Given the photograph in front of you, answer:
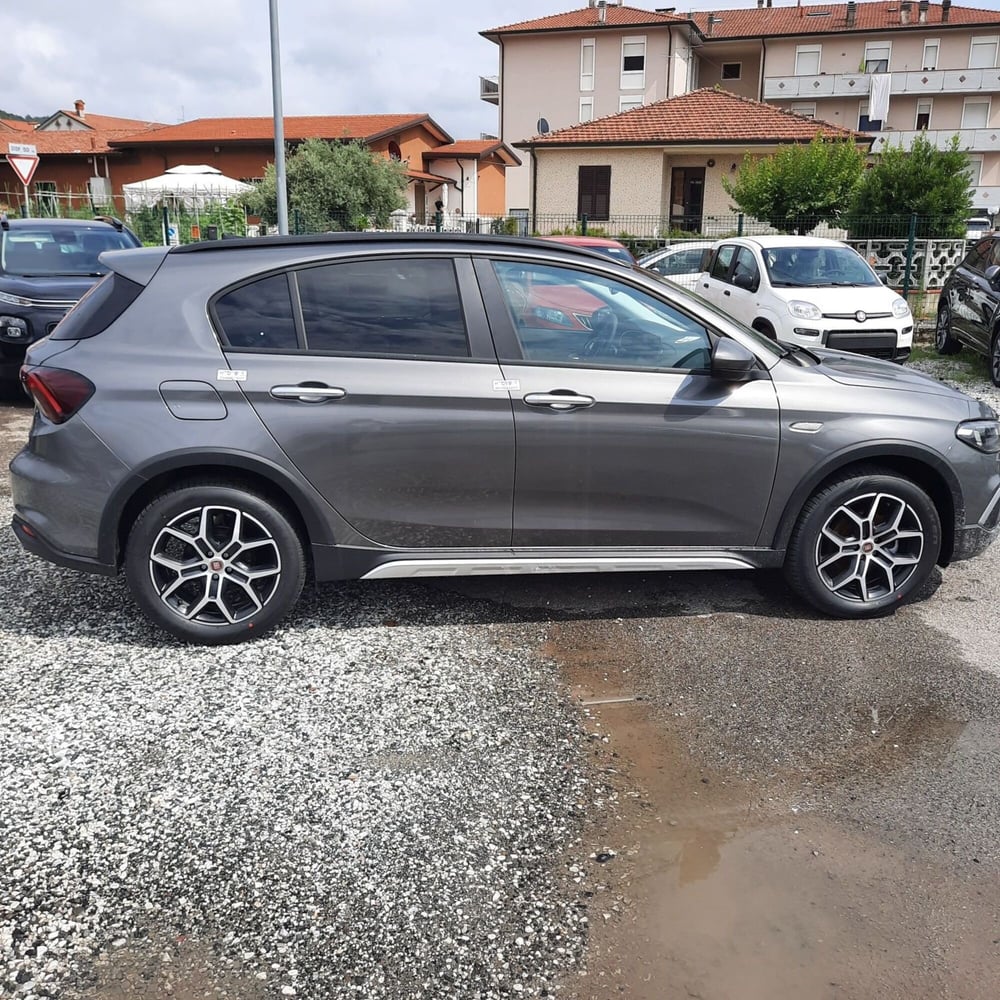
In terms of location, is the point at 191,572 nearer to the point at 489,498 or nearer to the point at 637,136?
the point at 489,498

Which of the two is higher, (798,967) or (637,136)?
(637,136)

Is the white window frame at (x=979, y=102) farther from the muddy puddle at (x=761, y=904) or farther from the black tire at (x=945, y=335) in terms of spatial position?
the muddy puddle at (x=761, y=904)

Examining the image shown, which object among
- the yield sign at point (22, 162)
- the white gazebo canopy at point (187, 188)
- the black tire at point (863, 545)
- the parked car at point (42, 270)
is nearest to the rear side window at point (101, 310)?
the black tire at point (863, 545)

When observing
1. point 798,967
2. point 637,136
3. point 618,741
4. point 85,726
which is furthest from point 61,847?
point 637,136

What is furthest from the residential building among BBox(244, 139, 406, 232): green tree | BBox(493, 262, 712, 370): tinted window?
BBox(493, 262, 712, 370): tinted window

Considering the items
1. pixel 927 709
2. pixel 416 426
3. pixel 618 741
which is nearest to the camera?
pixel 618 741

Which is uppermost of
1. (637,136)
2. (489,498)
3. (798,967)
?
(637,136)

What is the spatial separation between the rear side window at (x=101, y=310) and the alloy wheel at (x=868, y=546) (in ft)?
10.9

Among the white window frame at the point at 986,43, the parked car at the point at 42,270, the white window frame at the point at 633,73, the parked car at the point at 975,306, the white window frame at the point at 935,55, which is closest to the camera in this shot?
the parked car at the point at 42,270

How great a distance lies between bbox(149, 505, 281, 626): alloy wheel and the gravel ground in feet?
0.68

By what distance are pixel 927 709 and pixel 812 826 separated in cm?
107

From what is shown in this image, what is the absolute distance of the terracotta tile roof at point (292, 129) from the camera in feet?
139

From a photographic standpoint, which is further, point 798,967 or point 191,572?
point 191,572

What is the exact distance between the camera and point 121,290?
4234 mm
